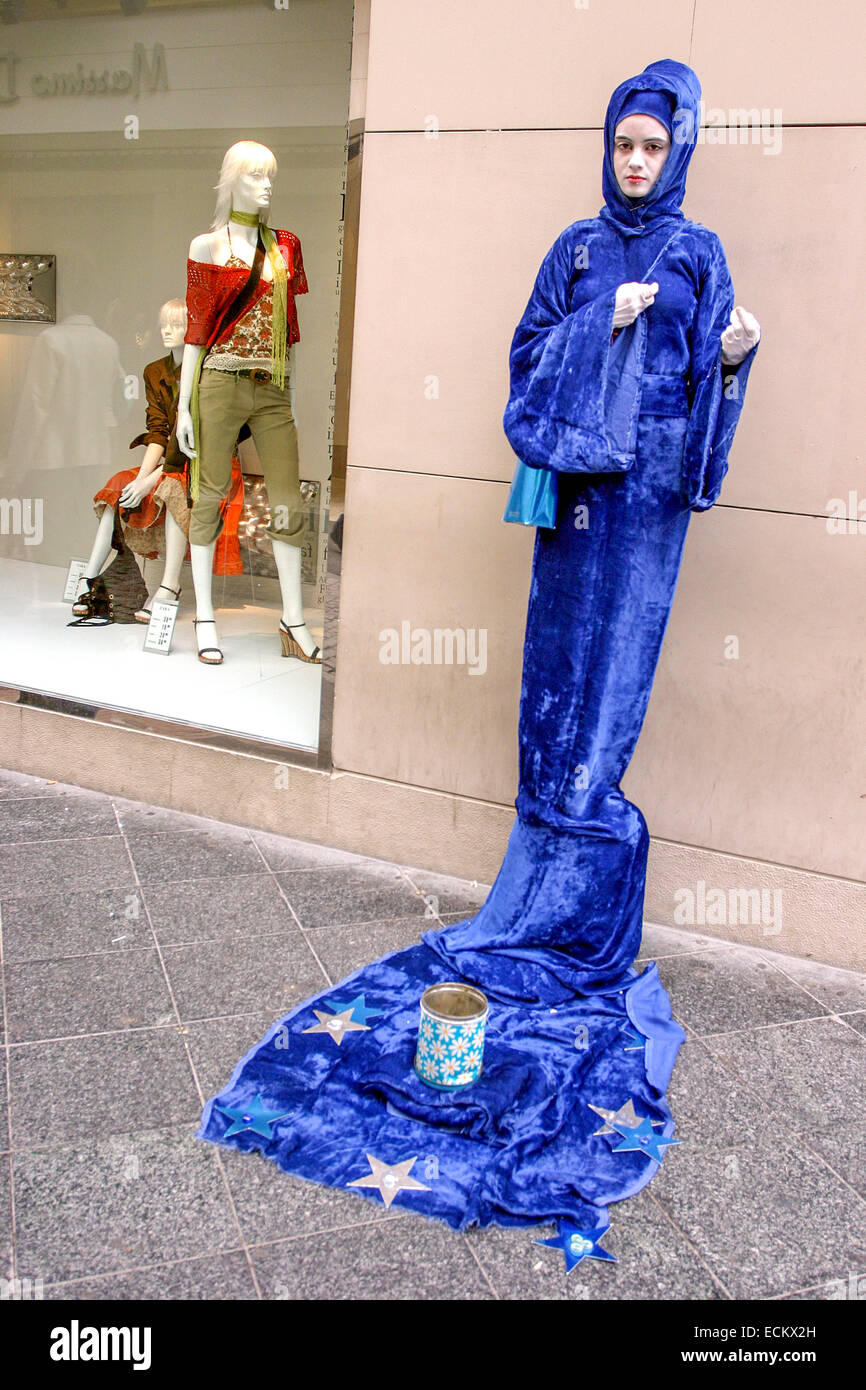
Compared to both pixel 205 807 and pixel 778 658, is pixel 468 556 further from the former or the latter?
pixel 205 807

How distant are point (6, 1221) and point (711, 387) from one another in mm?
2264

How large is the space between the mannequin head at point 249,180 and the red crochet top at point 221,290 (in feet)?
0.47

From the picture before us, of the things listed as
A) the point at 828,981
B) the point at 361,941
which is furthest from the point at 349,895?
the point at 828,981

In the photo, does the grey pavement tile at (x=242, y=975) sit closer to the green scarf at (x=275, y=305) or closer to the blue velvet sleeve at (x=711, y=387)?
the blue velvet sleeve at (x=711, y=387)

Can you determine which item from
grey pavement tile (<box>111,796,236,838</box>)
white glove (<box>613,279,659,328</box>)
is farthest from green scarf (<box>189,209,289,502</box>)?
white glove (<box>613,279,659,328</box>)

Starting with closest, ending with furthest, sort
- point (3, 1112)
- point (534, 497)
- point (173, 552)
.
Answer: point (3, 1112) < point (534, 497) < point (173, 552)

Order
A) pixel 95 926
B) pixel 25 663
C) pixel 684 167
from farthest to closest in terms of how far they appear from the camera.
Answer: pixel 25 663 → pixel 95 926 → pixel 684 167

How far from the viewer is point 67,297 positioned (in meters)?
5.07

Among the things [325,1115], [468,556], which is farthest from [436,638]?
[325,1115]

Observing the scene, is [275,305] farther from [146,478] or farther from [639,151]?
[639,151]

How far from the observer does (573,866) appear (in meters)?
2.93

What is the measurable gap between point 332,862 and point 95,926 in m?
0.85

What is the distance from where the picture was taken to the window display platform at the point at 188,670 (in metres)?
4.05

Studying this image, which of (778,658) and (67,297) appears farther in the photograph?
(67,297)
